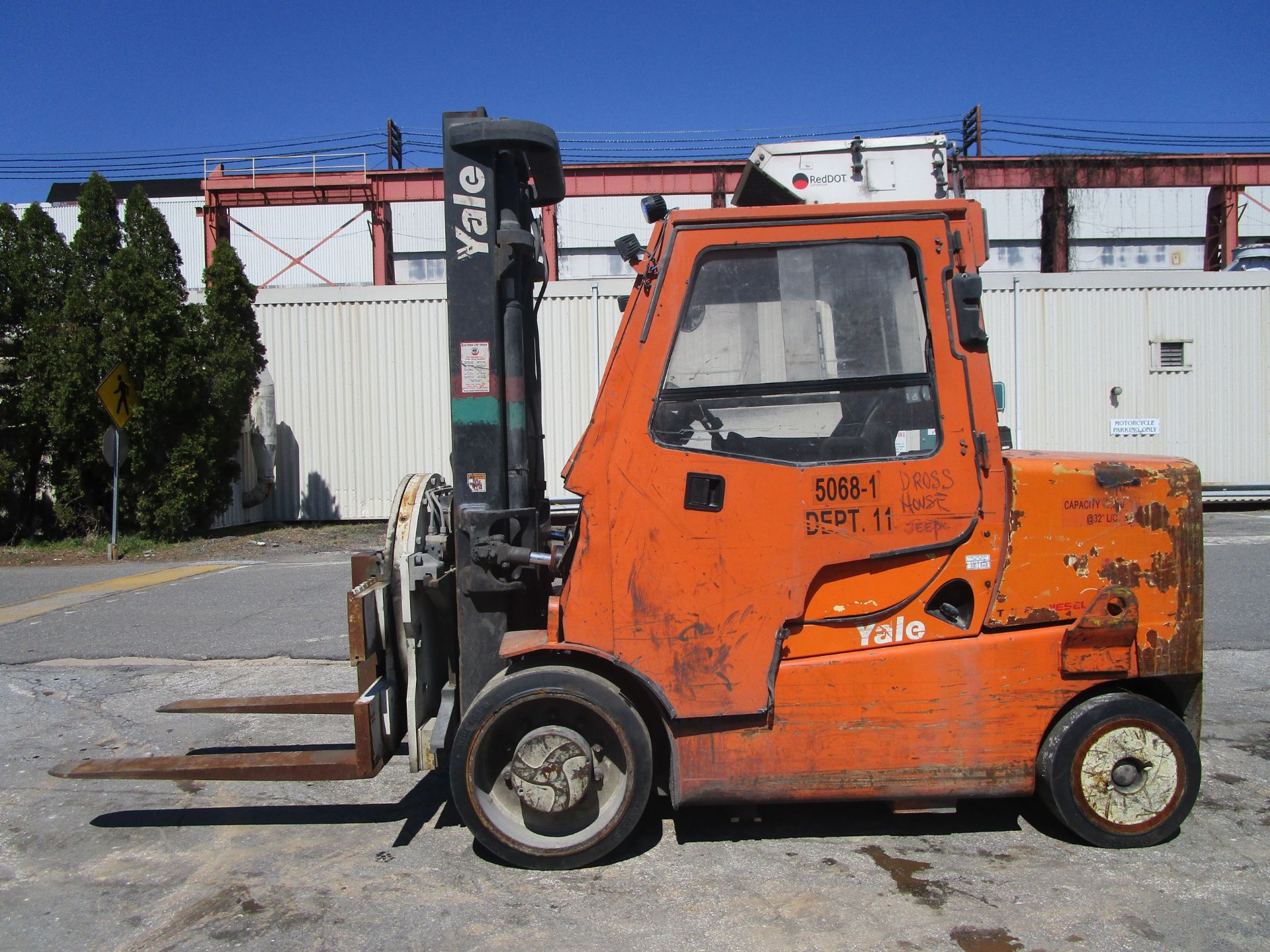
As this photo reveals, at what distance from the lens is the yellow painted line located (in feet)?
29.0

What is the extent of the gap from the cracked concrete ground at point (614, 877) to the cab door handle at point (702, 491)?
1333 millimetres

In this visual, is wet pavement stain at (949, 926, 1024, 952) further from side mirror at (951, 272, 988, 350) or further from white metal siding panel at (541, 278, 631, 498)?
white metal siding panel at (541, 278, 631, 498)

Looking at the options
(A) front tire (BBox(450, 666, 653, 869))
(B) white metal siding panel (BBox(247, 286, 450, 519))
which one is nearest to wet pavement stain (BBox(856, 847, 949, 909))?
(A) front tire (BBox(450, 666, 653, 869))

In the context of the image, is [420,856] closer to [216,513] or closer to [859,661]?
[859,661]

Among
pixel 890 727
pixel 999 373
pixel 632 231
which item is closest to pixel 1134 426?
pixel 999 373

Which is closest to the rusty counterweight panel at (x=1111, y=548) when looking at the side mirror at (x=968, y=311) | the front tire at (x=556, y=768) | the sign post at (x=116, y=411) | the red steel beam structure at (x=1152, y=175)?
the side mirror at (x=968, y=311)

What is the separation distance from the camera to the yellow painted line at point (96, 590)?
8828 millimetres

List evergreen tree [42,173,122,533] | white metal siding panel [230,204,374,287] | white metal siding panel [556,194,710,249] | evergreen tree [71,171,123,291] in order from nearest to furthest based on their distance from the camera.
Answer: evergreen tree [42,173,122,533] → evergreen tree [71,171,123,291] → white metal siding panel [556,194,710,249] → white metal siding panel [230,204,374,287]

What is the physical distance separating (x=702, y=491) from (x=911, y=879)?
1.69 m

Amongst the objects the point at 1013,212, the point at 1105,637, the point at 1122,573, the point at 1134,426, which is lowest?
the point at 1105,637

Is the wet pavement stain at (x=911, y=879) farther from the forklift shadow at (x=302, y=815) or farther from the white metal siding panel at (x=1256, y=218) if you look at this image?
the white metal siding panel at (x=1256, y=218)

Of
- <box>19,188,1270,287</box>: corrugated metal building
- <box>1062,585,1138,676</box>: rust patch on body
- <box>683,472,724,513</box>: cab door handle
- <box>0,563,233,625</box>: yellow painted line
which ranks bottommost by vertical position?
<box>0,563,233,625</box>: yellow painted line

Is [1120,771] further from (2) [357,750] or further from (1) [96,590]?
(1) [96,590]

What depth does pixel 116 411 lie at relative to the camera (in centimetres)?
1297
